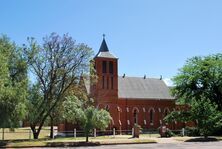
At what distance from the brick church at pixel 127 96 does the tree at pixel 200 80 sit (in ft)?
27.1

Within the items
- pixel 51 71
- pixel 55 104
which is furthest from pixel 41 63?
pixel 55 104

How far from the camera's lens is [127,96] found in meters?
72.8

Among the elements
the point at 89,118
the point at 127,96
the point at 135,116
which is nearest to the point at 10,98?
the point at 89,118

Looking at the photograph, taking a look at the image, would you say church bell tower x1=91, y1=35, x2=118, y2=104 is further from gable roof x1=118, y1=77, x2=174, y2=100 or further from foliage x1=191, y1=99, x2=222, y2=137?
foliage x1=191, y1=99, x2=222, y2=137

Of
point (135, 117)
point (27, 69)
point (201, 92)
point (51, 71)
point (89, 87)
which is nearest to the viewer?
point (27, 69)

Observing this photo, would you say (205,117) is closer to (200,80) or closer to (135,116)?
(200,80)

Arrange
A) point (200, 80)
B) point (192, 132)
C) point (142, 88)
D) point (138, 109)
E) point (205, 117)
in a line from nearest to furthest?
point (205, 117) < point (192, 132) < point (200, 80) < point (138, 109) < point (142, 88)

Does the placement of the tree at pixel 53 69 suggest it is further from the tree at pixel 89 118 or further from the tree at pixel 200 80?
the tree at pixel 200 80

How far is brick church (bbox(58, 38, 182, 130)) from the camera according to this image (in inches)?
2657

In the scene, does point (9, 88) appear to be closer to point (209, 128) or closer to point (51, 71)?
point (51, 71)

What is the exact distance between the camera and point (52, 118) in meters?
50.2

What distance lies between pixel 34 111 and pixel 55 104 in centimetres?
265

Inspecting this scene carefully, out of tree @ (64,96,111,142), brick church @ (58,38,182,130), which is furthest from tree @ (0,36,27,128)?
brick church @ (58,38,182,130)

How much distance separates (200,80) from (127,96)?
14.1m
